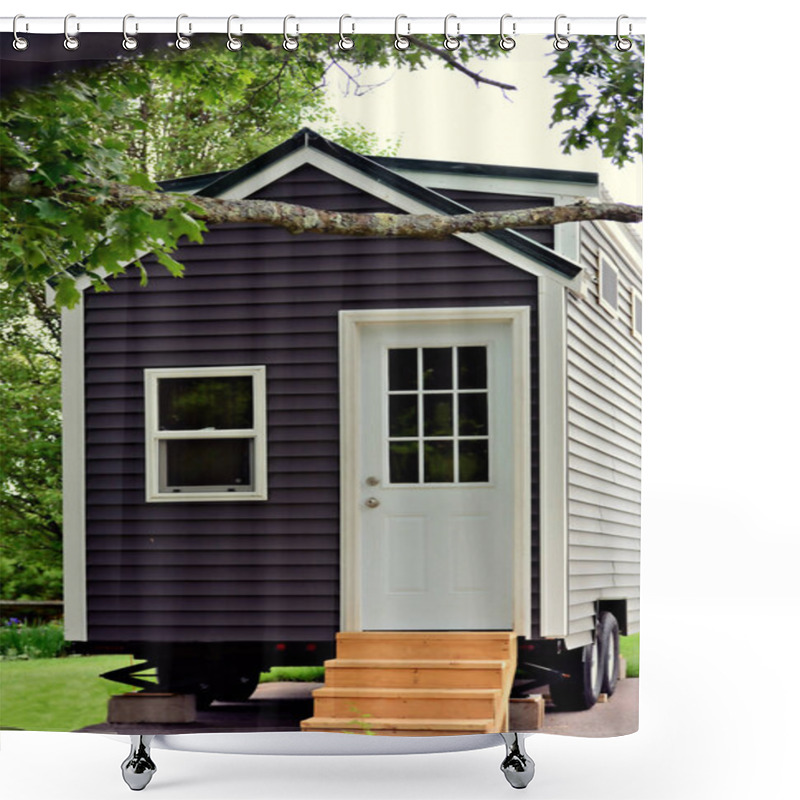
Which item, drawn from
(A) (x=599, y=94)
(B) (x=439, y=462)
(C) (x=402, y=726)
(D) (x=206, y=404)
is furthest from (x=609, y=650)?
(A) (x=599, y=94)

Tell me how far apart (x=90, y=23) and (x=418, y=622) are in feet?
6.23

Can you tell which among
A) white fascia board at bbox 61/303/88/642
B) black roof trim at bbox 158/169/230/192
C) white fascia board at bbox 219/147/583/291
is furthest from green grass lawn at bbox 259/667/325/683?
black roof trim at bbox 158/169/230/192

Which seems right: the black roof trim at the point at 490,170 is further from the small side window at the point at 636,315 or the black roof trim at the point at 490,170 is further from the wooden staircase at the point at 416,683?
the wooden staircase at the point at 416,683

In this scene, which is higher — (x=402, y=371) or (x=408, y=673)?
(x=402, y=371)

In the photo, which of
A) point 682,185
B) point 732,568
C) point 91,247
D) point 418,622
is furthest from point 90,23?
point 732,568

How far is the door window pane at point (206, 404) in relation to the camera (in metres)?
3.22

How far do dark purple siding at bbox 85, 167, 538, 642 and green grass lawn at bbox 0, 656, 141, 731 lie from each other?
91mm

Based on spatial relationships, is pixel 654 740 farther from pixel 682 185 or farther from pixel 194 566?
pixel 682 185

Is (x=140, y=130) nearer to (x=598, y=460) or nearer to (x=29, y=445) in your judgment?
(x=29, y=445)

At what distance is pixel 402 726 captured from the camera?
10.5 ft

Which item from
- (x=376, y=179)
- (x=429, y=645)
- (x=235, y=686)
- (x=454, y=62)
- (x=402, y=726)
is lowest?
(x=402, y=726)

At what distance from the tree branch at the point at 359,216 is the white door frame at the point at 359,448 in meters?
0.23

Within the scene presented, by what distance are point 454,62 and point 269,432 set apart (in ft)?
3.79

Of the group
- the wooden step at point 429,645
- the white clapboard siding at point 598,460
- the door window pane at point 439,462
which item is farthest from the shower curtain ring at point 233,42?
the wooden step at point 429,645
